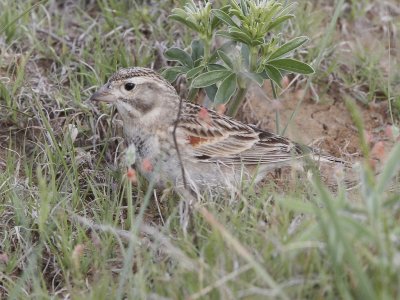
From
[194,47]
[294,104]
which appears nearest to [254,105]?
[294,104]

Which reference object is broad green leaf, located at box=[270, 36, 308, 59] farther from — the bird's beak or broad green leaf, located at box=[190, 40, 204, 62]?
the bird's beak

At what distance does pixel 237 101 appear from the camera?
20.0 feet

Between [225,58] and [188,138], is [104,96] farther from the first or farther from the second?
[225,58]

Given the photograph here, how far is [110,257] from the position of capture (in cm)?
480

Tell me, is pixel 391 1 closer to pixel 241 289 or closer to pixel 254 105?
pixel 254 105

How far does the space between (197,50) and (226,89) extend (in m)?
0.48

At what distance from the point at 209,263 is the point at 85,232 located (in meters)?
1.15

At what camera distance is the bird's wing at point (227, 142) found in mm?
5703

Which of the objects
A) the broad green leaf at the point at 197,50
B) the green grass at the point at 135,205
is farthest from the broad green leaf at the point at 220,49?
the green grass at the point at 135,205

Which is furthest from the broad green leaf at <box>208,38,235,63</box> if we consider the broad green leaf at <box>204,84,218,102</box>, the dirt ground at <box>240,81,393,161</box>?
the dirt ground at <box>240,81,393,161</box>

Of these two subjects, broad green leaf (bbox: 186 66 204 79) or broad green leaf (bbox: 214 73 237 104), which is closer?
broad green leaf (bbox: 214 73 237 104)

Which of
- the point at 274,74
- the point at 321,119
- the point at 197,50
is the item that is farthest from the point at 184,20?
the point at 321,119

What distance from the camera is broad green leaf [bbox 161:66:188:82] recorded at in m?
5.95

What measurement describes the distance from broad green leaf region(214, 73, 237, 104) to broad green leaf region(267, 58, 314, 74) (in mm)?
269
